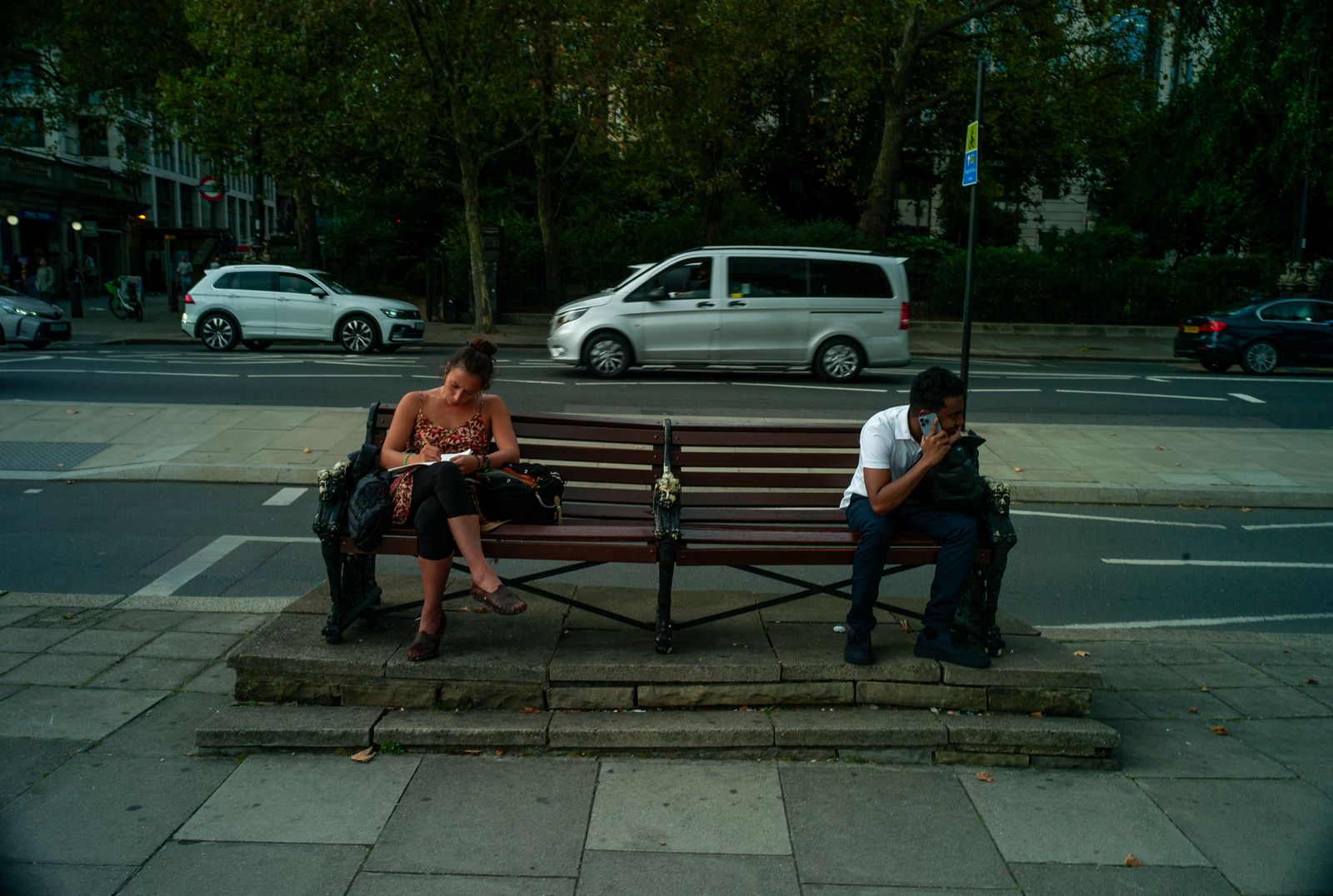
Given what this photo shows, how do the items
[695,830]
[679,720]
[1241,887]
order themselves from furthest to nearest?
[679,720], [695,830], [1241,887]

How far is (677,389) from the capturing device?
16.1 m

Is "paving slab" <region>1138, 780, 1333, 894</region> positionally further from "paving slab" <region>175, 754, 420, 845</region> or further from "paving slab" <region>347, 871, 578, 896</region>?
"paving slab" <region>175, 754, 420, 845</region>

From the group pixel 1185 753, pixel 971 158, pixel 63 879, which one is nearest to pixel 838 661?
pixel 1185 753

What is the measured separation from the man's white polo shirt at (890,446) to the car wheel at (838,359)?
12.6 meters

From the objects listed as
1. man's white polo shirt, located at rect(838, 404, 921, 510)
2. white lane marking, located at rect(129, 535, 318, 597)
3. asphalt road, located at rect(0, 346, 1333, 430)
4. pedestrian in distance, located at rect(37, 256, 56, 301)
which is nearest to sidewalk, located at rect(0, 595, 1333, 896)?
man's white polo shirt, located at rect(838, 404, 921, 510)

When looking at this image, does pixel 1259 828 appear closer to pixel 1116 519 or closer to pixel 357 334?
pixel 1116 519

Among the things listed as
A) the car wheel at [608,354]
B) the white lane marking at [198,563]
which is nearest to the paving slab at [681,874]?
the white lane marking at [198,563]

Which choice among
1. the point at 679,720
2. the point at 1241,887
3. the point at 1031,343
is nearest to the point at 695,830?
the point at 679,720

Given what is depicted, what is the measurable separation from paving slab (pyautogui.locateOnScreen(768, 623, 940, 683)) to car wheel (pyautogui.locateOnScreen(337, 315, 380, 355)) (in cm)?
1744

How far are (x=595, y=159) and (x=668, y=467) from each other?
2981 centimetres

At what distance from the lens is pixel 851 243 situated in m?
29.2

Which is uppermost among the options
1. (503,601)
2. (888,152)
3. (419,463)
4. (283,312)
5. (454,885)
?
(888,152)

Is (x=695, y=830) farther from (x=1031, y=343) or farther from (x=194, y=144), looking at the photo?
(x=194, y=144)

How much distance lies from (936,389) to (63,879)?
3.63m
